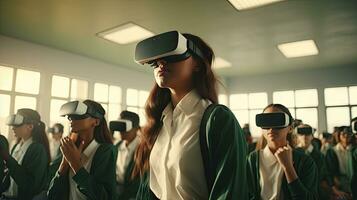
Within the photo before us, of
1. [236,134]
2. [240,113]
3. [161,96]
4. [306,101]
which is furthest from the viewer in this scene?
[240,113]

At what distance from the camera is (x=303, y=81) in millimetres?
9500

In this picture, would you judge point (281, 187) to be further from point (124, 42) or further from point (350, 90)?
point (350, 90)

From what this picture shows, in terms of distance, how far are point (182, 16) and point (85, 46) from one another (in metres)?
2.86

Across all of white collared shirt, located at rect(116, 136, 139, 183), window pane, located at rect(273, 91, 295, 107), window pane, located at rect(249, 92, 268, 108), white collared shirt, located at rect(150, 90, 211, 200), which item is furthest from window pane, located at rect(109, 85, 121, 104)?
white collared shirt, located at rect(150, 90, 211, 200)

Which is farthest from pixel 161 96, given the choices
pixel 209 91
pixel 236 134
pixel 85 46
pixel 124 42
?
pixel 85 46

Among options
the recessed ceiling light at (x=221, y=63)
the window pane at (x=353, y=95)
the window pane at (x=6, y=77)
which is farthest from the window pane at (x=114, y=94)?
the window pane at (x=353, y=95)

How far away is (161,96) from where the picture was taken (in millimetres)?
1231

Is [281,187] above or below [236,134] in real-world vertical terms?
below

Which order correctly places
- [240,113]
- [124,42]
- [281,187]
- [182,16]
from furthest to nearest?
[240,113] → [124,42] → [182,16] → [281,187]

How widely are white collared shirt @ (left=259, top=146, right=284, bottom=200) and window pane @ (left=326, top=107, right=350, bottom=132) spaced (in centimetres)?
824

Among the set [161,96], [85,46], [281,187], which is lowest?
[281,187]

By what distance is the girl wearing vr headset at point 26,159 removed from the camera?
2.60m

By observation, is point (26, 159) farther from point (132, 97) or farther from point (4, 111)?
point (132, 97)

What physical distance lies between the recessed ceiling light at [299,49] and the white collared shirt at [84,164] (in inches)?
218
